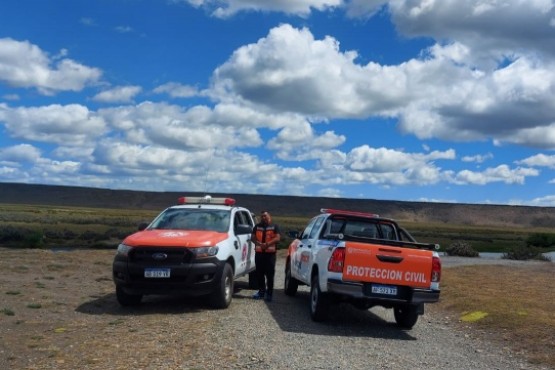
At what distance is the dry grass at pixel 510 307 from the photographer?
1023 cm

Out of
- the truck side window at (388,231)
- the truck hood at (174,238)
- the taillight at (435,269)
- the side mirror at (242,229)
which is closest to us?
the taillight at (435,269)

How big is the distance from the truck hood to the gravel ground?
121 cm

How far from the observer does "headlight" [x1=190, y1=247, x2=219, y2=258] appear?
450 inches

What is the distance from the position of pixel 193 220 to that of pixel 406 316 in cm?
461

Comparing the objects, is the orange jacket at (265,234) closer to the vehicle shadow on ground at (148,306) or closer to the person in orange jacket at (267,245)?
the person in orange jacket at (267,245)

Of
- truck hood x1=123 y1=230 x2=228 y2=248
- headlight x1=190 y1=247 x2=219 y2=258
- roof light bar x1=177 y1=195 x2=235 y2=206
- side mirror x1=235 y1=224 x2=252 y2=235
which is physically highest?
roof light bar x1=177 y1=195 x2=235 y2=206

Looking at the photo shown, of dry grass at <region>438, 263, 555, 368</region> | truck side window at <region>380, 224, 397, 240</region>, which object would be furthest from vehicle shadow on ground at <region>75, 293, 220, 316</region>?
dry grass at <region>438, 263, 555, 368</region>

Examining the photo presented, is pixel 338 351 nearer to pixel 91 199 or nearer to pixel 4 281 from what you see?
pixel 4 281

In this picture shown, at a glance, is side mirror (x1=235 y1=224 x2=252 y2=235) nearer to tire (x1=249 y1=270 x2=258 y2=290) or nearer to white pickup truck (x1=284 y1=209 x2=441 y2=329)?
tire (x1=249 y1=270 x2=258 y2=290)

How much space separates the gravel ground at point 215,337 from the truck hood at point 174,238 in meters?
1.21

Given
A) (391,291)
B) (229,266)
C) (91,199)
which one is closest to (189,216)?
(229,266)

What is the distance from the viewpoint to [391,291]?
1056 cm

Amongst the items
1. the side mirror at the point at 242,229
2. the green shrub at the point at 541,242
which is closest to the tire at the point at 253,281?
the side mirror at the point at 242,229

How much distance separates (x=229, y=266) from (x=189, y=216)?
5.51 ft
